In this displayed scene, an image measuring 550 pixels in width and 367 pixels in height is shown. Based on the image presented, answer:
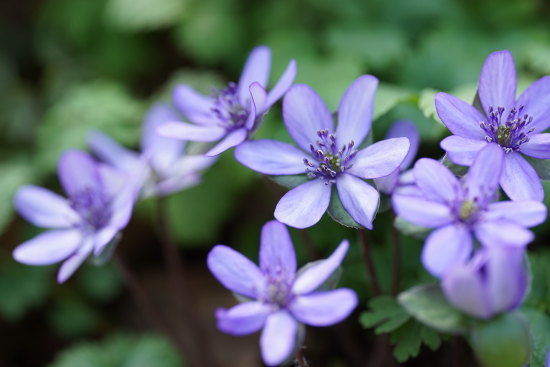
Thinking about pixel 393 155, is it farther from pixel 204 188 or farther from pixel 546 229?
pixel 204 188

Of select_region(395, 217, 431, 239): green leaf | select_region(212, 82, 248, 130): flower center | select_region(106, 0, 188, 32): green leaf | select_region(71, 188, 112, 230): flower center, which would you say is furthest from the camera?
select_region(106, 0, 188, 32): green leaf

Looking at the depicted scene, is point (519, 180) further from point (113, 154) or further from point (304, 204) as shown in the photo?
point (113, 154)

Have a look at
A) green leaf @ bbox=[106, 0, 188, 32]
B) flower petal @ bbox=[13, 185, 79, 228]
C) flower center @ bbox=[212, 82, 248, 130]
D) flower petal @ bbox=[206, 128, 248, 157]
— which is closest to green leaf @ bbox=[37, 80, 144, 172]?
green leaf @ bbox=[106, 0, 188, 32]

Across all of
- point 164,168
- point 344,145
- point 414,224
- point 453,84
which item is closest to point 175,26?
point 164,168

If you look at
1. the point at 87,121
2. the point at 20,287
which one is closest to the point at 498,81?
the point at 87,121

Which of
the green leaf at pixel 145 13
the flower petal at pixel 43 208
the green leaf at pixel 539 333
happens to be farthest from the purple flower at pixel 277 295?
the green leaf at pixel 145 13

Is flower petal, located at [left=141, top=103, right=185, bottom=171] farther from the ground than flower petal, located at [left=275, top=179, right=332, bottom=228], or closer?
closer

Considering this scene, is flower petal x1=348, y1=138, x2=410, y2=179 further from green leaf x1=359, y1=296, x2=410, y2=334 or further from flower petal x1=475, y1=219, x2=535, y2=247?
green leaf x1=359, y1=296, x2=410, y2=334

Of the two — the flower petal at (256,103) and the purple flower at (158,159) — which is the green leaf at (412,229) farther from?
the purple flower at (158,159)
